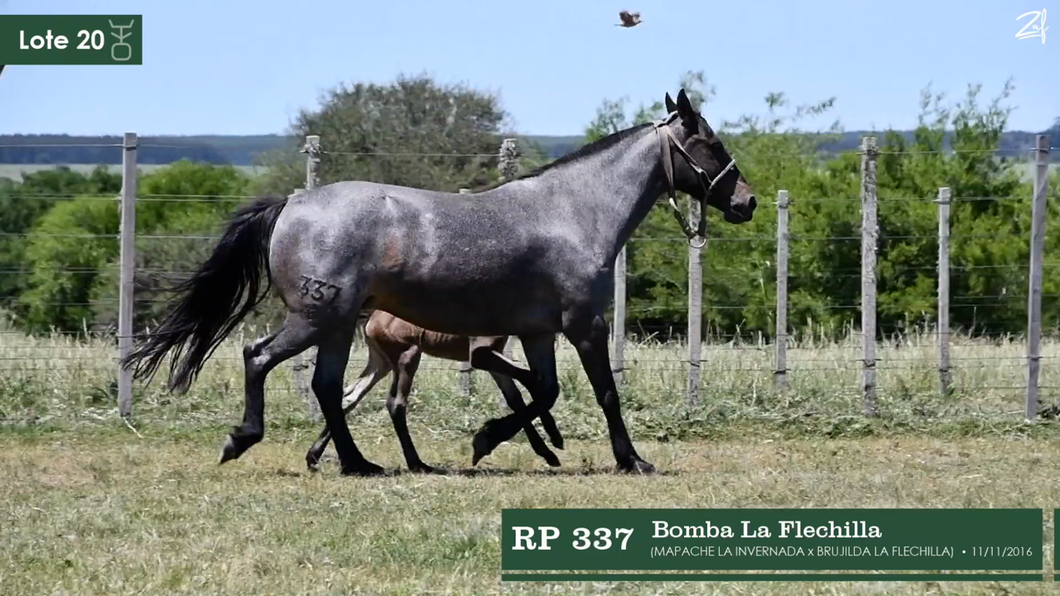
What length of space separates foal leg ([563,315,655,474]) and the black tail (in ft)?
6.76

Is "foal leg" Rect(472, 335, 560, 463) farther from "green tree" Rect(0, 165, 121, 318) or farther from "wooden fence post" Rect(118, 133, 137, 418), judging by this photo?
"green tree" Rect(0, 165, 121, 318)

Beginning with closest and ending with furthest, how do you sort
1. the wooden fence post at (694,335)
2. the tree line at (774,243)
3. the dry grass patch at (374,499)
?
the dry grass patch at (374,499) < the wooden fence post at (694,335) < the tree line at (774,243)

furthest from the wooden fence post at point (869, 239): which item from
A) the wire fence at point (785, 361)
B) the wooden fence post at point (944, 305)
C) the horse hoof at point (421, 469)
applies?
the horse hoof at point (421, 469)

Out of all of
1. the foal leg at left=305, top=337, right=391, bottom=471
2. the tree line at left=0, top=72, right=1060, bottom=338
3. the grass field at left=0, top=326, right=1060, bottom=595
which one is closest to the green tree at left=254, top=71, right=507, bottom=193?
the tree line at left=0, top=72, right=1060, bottom=338

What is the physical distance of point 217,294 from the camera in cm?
1088

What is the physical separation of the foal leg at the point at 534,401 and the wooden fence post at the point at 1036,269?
5408mm

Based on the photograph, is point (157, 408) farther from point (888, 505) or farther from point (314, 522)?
point (888, 505)

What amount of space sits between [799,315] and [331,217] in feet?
56.0

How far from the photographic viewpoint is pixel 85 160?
23125mm

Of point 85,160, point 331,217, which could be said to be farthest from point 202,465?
point 85,160

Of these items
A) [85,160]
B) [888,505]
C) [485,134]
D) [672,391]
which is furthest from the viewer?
[485,134]

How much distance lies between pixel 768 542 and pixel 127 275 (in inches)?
313

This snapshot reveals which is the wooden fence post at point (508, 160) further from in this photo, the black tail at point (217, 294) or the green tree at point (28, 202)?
the green tree at point (28, 202)

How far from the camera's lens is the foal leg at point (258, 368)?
33.9ft
